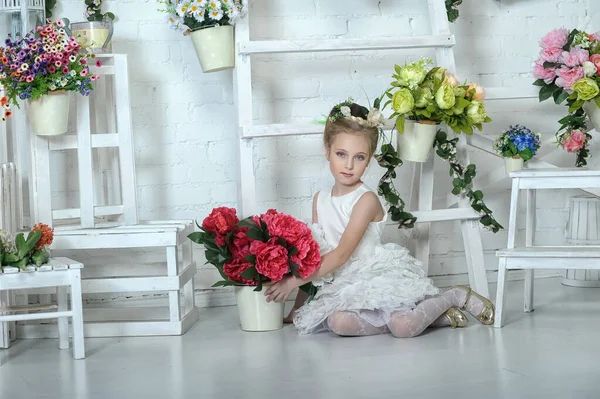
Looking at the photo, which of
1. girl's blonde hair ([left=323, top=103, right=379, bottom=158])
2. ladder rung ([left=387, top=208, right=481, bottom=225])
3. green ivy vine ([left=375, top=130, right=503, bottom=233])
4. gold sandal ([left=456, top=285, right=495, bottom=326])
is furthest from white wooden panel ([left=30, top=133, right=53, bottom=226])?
gold sandal ([left=456, top=285, right=495, bottom=326])

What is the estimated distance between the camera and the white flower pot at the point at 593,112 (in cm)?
340

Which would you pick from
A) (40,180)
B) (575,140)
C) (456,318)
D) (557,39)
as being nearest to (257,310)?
(456,318)

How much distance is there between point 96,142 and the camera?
10.7 ft

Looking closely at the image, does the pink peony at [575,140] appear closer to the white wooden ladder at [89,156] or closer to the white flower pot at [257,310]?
the white flower pot at [257,310]

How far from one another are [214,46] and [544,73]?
1285 millimetres

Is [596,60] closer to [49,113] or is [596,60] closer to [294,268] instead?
[294,268]

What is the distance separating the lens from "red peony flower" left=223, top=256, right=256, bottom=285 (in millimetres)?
3141

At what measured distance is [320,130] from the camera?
3.38m

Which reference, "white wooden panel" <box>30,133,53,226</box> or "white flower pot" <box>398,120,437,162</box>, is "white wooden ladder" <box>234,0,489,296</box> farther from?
"white wooden panel" <box>30,133,53,226</box>

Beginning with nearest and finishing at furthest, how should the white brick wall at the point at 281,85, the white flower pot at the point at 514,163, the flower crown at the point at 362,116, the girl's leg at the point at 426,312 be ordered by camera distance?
1. the girl's leg at the point at 426,312
2. the flower crown at the point at 362,116
3. the white flower pot at the point at 514,163
4. the white brick wall at the point at 281,85

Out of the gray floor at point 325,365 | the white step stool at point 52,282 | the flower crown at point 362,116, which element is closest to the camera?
the gray floor at point 325,365

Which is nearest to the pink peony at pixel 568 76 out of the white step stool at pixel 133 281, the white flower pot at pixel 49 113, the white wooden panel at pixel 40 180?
A: the white step stool at pixel 133 281

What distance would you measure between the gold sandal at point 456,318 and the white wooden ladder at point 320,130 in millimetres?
371

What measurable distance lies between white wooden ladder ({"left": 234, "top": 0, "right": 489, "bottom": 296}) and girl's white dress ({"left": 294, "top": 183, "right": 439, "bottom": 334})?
0.30m
